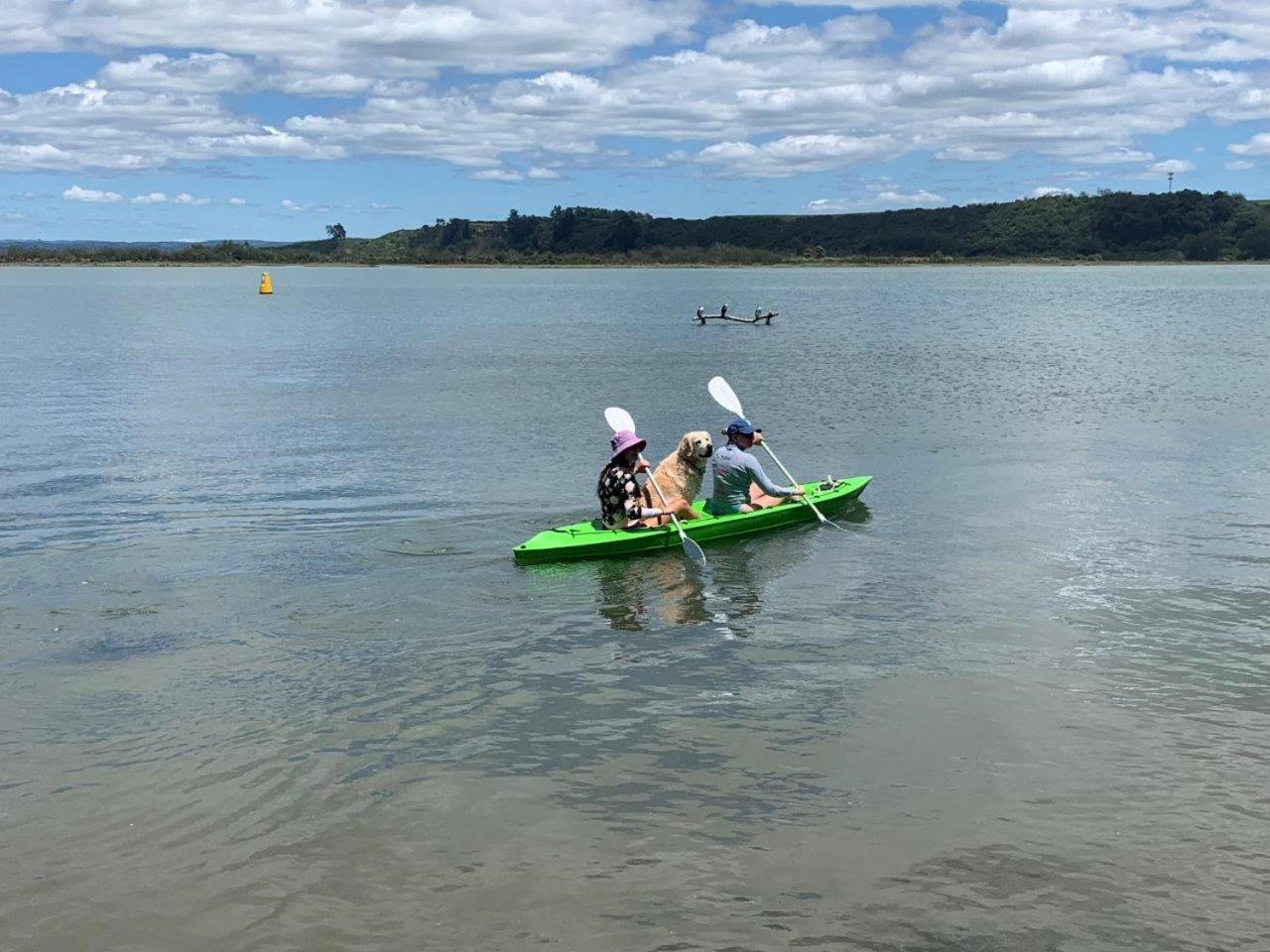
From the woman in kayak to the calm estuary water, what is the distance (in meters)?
0.63

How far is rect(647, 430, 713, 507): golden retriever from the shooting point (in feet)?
54.6

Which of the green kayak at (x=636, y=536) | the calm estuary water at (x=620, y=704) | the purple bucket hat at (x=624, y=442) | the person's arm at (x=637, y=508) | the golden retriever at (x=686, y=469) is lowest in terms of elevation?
the calm estuary water at (x=620, y=704)

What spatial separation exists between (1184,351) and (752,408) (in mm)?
23678

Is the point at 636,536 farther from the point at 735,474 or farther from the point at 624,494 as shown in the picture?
the point at 735,474

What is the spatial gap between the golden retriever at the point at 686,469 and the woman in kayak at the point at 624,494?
49cm

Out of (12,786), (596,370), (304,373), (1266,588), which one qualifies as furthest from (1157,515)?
(304,373)

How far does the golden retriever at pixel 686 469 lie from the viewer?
656 inches

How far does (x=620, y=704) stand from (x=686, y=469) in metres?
6.46

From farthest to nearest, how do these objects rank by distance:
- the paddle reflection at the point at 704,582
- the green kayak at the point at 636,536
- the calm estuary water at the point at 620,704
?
1. the green kayak at the point at 636,536
2. the paddle reflection at the point at 704,582
3. the calm estuary water at the point at 620,704

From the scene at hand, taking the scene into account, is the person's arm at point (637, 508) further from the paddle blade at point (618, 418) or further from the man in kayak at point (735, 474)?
the paddle blade at point (618, 418)

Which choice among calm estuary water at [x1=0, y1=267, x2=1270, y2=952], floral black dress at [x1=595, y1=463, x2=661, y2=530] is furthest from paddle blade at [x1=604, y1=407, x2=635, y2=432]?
floral black dress at [x1=595, y1=463, x2=661, y2=530]

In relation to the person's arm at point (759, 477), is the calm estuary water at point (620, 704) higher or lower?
lower

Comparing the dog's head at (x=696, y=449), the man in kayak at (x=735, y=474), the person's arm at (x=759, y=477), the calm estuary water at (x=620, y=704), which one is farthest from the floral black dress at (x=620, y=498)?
the person's arm at (x=759, y=477)

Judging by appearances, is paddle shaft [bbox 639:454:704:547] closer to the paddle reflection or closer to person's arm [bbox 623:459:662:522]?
person's arm [bbox 623:459:662:522]
